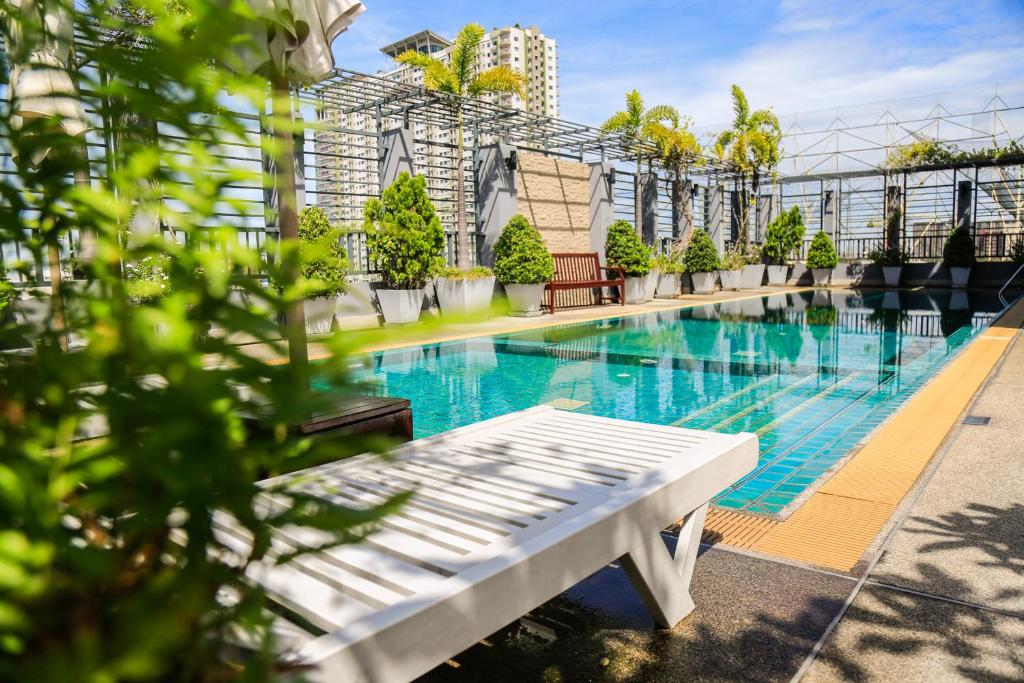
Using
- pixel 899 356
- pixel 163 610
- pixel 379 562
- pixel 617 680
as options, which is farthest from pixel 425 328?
pixel 899 356

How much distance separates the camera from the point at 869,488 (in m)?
3.70

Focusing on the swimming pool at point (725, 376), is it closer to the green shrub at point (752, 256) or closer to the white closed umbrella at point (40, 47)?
the white closed umbrella at point (40, 47)

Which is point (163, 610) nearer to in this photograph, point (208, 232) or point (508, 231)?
point (208, 232)

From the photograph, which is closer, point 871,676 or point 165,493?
point 165,493

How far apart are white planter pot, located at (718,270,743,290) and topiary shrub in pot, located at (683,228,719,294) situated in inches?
49.5

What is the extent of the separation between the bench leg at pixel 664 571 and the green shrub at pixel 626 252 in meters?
14.7

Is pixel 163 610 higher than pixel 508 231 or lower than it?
lower

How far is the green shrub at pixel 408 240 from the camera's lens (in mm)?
12180

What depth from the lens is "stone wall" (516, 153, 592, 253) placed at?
16766 millimetres

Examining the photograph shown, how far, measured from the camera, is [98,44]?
1.90 feet

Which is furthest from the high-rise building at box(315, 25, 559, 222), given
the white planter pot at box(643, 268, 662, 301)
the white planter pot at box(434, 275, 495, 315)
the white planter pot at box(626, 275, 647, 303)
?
the white planter pot at box(643, 268, 662, 301)

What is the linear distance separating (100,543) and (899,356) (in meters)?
9.96

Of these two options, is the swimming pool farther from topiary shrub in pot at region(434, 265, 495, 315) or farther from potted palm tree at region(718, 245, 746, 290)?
potted palm tree at region(718, 245, 746, 290)

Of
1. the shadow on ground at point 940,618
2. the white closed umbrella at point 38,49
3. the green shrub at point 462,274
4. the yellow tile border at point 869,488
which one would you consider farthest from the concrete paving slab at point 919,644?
the green shrub at point 462,274
